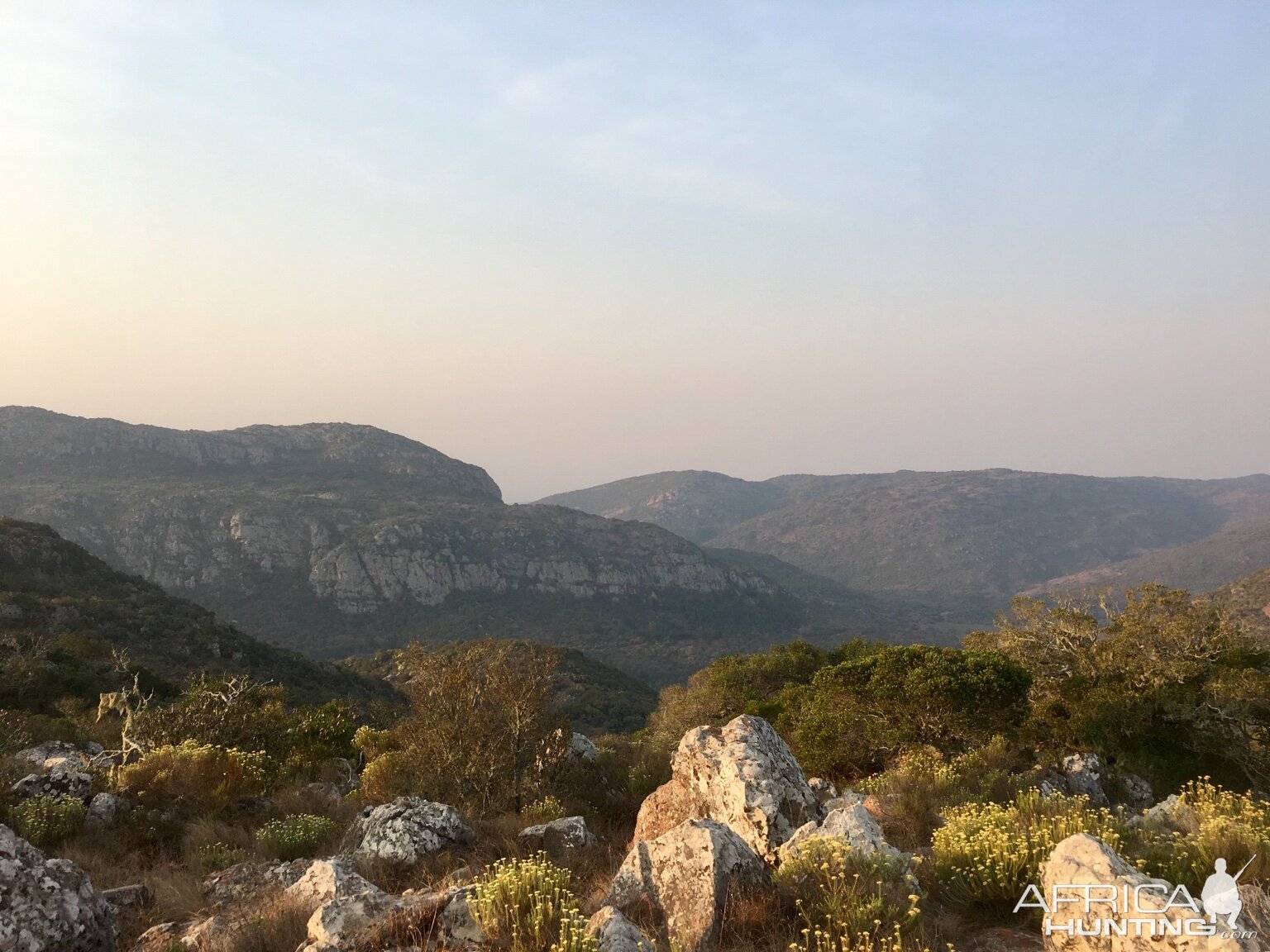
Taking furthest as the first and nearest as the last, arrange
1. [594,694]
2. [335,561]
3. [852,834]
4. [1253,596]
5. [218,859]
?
1. [335,561]
2. [1253,596]
3. [594,694]
4. [218,859]
5. [852,834]

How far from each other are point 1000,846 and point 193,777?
13.7 metres

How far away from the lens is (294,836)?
33.1 ft

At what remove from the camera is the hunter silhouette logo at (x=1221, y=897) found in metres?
5.25

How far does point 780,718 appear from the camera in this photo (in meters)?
26.6

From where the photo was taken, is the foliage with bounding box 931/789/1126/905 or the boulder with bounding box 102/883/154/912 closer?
the foliage with bounding box 931/789/1126/905

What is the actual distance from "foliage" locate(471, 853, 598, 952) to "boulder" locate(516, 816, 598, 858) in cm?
362

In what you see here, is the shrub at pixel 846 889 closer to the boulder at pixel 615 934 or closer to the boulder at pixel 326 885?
the boulder at pixel 615 934

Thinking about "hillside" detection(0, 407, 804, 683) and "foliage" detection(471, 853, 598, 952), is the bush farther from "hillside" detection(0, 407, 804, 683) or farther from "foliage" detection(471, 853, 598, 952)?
"hillside" detection(0, 407, 804, 683)

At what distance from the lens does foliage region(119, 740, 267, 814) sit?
39.5 ft

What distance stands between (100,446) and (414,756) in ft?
733

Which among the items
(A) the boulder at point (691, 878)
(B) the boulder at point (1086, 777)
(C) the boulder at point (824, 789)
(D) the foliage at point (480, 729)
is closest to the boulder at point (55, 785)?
(D) the foliage at point (480, 729)

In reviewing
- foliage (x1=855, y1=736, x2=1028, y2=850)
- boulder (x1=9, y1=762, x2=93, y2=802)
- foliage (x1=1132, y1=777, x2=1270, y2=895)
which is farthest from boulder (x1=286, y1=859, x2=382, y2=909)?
foliage (x1=1132, y1=777, x2=1270, y2=895)

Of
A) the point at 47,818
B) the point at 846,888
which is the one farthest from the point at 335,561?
the point at 846,888

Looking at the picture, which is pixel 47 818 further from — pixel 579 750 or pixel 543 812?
pixel 579 750
